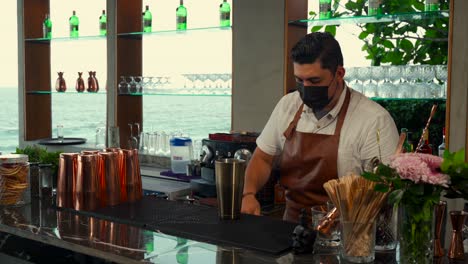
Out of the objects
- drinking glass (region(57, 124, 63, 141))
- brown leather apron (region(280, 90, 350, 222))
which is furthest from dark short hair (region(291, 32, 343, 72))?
drinking glass (region(57, 124, 63, 141))

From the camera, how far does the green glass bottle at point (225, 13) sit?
4.27 meters

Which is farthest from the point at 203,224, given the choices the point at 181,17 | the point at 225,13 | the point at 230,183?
the point at 181,17

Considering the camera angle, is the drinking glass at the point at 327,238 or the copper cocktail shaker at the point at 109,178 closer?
the drinking glass at the point at 327,238

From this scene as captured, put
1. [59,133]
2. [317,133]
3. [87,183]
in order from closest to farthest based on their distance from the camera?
[87,183]
[317,133]
[59,133]

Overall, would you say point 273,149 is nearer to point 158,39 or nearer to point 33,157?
point 33,157

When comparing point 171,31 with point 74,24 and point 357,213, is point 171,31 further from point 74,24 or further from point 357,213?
point 357,213

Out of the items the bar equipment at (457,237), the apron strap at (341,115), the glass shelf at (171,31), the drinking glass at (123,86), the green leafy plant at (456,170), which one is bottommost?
the bar equipment at (457,237)

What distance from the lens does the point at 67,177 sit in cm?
246

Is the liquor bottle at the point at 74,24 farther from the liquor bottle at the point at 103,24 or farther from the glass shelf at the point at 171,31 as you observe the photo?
the glass shelf at the point at 171,31

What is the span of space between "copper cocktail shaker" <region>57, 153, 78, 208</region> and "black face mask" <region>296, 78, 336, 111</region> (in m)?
1.09

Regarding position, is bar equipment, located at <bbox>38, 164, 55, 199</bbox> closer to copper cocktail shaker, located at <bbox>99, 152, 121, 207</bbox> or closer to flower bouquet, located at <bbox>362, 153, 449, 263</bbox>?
copper cocktail shaker, located at <bbox>99, 152, 121, 207</bbox>

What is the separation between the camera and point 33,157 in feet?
9.84

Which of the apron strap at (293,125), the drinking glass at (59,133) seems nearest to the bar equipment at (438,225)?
the apron strap at (293,125)

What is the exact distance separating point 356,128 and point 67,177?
4.42 ft
